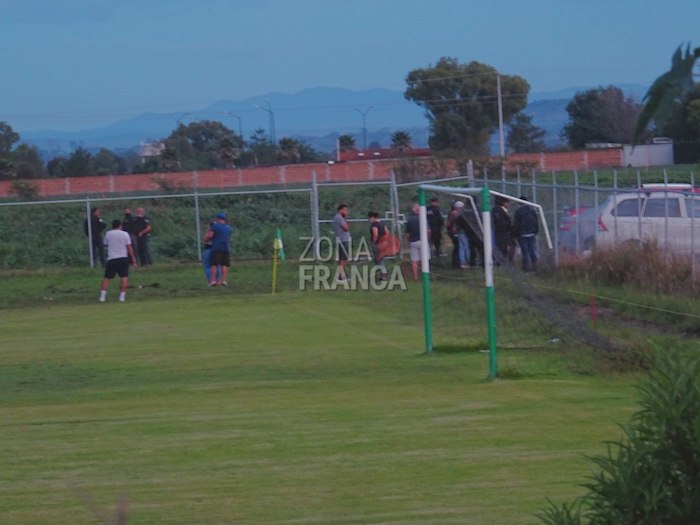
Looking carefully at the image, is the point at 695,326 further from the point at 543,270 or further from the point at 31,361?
the point at 31,361

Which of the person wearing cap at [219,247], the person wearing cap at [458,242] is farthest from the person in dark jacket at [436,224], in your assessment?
the person wearing cap at [219,247]

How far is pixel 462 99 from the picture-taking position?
67.6 m

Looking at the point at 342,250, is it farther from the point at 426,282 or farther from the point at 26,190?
the point at 26,190

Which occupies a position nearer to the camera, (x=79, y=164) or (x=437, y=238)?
(x=437, y=238)

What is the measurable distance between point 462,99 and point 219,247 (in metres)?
42.0

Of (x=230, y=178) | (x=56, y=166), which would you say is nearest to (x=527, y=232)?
(x=230, y=178)

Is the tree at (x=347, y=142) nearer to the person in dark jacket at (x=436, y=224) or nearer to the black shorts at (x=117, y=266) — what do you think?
the person in dark jacket at (x=436, y=224)

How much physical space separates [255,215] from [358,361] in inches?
979

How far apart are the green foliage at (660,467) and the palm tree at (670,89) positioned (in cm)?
203

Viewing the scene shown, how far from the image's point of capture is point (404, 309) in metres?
22.8

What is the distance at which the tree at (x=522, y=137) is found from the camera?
6375cm

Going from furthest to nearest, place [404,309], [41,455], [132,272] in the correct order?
1. [132,272]
2. [404,309]
3. [41,455]

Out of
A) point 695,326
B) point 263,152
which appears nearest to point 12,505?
point 695,326

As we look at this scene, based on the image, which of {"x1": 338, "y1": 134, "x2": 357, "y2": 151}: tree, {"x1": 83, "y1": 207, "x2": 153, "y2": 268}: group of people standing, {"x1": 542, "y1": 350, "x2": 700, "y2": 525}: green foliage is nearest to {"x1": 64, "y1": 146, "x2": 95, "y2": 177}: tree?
{"x1": 338, "y1": 134, "x2": 357, "y2": 151}: tree
